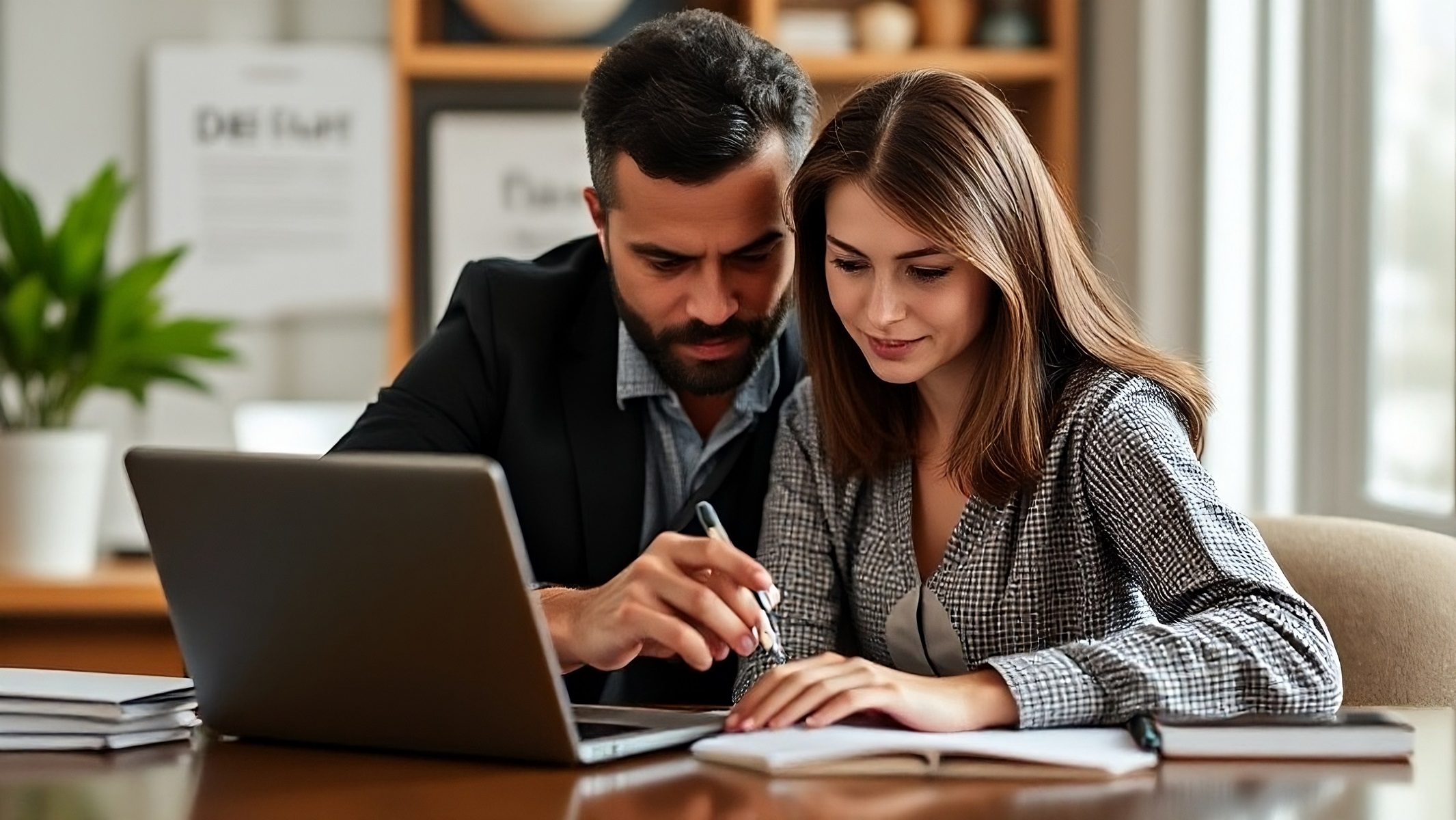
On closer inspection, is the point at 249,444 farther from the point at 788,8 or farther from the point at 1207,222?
the point at 1207,222

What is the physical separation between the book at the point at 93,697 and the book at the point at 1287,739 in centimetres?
75

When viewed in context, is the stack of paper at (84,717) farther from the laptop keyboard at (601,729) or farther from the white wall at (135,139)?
the white wall at (135,139)

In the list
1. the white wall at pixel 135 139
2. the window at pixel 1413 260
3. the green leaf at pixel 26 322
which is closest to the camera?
the window at pixel 1413 260

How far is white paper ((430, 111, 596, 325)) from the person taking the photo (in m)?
3.46

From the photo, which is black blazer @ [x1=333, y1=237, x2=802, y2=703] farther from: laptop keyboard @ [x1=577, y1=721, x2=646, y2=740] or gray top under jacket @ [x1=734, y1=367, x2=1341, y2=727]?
laptop keyboard @ [x1=577, y1=721, x2=646, y2=740]

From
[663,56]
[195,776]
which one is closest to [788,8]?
[663,56]

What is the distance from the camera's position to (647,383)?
6.39 ft

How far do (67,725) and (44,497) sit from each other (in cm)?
189

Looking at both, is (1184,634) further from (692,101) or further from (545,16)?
(545,16)

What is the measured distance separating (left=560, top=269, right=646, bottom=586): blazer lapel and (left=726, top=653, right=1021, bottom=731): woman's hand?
596 millimetres

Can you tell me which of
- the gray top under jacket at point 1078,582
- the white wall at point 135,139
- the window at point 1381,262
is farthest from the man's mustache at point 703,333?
the white wall at point 135,139

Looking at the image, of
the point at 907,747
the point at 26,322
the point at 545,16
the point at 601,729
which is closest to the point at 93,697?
the point at 601,729

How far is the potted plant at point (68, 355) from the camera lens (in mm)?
3082

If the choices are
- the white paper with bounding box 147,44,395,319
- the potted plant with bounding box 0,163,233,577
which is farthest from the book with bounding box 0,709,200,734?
the white paper with bounding box 147,44,395,319
